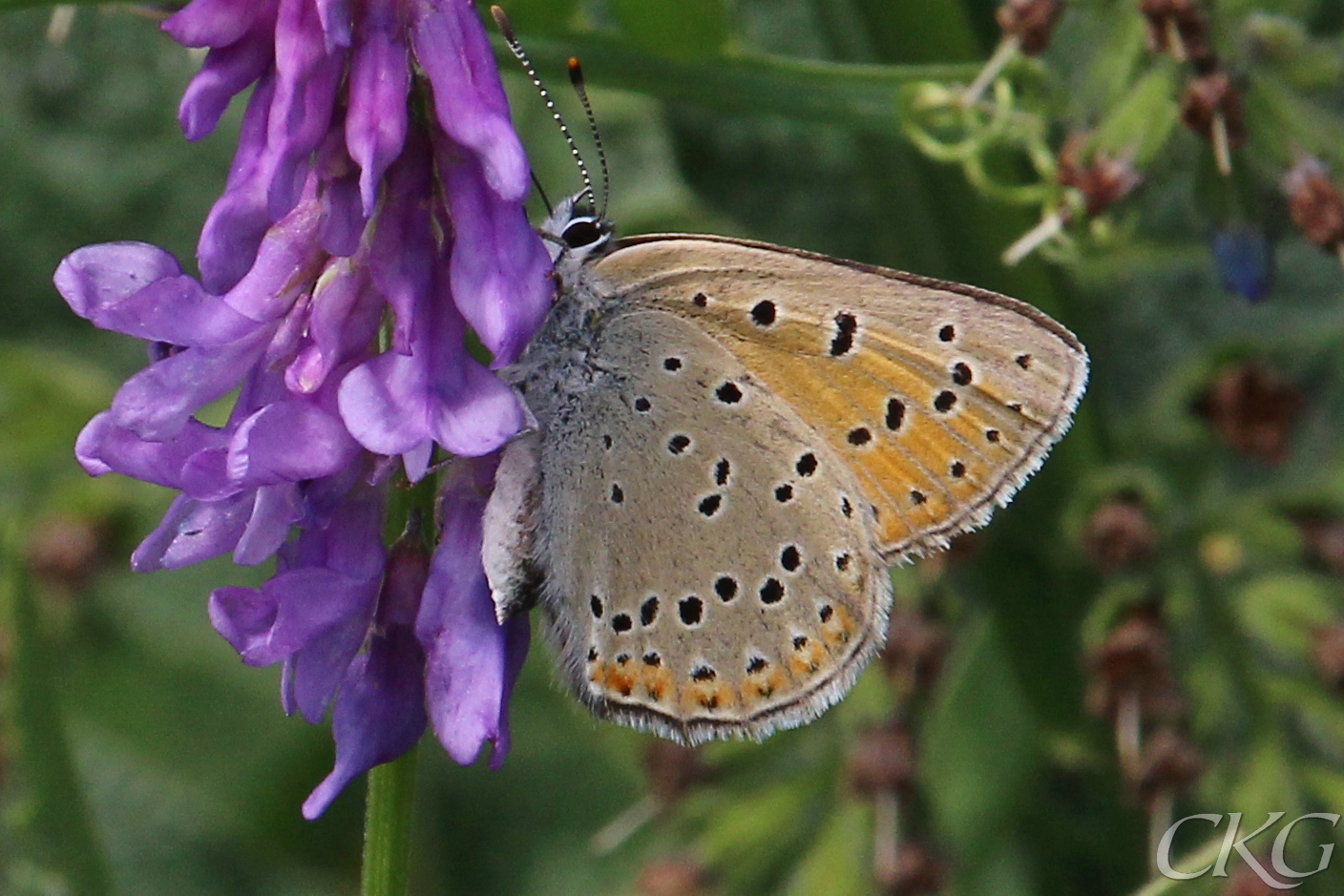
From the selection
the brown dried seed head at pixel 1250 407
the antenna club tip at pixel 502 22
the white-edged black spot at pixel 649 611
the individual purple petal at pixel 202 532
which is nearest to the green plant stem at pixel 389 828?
the individual purple petal at pixel 202 532

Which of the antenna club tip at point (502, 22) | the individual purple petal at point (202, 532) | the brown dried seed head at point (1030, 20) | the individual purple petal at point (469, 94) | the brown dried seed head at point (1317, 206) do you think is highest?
the individual purple petal at point (469, 94)

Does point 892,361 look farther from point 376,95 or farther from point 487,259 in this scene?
point 376,95

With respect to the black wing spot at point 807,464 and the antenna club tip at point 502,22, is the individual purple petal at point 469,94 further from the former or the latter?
the black wing spot at point 807,464

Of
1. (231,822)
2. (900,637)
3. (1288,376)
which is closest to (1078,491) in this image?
(900,637)

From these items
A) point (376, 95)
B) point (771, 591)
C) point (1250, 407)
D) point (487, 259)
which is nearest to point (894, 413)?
point (771, 591)

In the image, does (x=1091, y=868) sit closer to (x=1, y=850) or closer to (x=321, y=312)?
(x=321, y=312)

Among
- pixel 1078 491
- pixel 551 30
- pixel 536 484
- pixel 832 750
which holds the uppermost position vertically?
pixel 551 30
